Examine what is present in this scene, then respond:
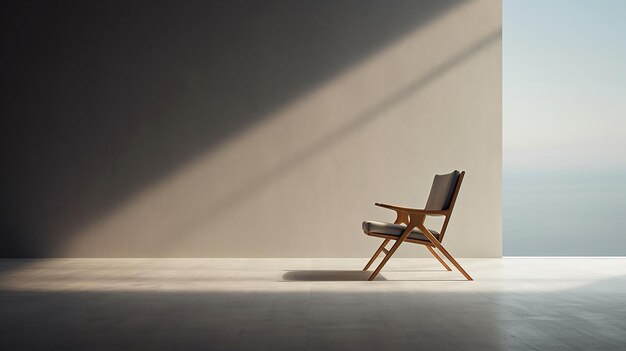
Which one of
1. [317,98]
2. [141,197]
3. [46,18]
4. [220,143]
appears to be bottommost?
[141,197]

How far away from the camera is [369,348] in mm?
2521

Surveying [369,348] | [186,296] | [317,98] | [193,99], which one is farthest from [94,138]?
[369,348]

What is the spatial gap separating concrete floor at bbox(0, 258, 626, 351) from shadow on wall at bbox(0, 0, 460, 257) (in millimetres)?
1126

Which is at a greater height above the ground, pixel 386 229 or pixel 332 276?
pixel 386 229

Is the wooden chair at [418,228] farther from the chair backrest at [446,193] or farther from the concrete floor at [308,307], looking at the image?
the concrete floor at [308,307]

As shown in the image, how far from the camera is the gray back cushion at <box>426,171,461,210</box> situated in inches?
189

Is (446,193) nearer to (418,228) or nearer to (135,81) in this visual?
(418,228)

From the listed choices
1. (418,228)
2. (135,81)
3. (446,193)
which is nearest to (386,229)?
(418,228)

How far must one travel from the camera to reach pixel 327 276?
4902 millimetres

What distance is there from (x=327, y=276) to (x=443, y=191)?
3.66 ft

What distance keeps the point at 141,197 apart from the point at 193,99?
113 centimetres

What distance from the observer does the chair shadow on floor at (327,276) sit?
4711 mm

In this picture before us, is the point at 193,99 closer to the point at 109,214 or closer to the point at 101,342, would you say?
the point at 109,214

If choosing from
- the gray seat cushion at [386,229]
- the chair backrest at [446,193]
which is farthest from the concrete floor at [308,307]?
the chair backrest at [446,193]
